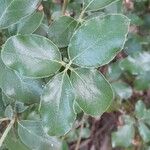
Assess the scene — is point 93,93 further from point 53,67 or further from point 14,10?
point 14,10

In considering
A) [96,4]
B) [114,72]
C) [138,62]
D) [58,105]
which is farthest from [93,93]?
[114,72]

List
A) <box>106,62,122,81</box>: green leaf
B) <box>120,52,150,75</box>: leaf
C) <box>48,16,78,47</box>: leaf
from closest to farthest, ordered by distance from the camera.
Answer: <box>48,16,78,47</box>: leaf, <box>120,52,150,75</box>: leaf, <box>106,62,122,81</box>: green leaf

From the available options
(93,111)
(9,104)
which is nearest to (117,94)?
(9,104)

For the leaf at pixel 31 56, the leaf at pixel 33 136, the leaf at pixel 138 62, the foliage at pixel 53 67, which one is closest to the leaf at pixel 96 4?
the foliage at pixel 53 67

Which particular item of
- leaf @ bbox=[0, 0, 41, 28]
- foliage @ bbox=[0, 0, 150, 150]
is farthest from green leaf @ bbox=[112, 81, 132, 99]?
leaf @ bbox=[0, 0, 41, 28]

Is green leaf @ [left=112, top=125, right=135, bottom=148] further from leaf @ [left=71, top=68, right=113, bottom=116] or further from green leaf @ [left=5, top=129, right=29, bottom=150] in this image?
leaf @ [left=71, top=68, right=113, bottom=116]

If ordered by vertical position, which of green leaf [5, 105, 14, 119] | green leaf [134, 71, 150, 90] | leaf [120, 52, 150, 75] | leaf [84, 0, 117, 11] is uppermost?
leaf [84, 0, 117, 11]

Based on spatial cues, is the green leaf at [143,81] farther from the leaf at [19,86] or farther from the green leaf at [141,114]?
the leaf at [19,86]
